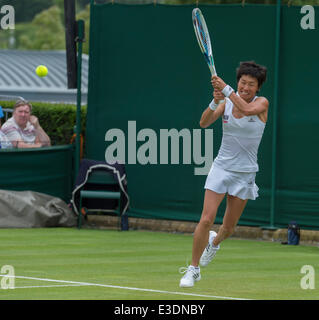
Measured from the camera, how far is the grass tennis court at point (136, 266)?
307 inches

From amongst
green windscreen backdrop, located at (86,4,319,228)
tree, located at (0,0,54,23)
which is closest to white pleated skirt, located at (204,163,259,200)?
green windscreen backdrop, located at (86,4,319,228)

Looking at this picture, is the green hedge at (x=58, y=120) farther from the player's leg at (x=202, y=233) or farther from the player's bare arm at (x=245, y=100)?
the player's leg at (x=202, y=233)

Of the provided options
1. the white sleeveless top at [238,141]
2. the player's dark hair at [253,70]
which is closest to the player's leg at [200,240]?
the white sleeveless top at [238,141]

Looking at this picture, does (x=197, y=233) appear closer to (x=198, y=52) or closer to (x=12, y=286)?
(x=12, y=286)

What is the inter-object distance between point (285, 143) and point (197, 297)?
531 centimetres

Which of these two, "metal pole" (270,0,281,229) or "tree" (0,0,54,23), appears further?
"tree" (0,0,54,23)

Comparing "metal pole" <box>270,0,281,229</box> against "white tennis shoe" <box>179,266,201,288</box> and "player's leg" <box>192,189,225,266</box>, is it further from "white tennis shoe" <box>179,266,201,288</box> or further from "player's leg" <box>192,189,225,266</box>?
"white tennis shoe" <box>179,266,201,288</box>

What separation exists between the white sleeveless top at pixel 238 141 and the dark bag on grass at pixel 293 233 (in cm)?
355

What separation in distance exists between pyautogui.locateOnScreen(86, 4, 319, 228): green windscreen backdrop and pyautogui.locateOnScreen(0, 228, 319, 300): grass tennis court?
693 mm

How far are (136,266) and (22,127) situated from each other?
180 inches

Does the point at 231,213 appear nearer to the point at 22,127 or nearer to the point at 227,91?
the point at 227,91

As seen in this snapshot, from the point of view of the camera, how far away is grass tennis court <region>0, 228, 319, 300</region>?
781 cm

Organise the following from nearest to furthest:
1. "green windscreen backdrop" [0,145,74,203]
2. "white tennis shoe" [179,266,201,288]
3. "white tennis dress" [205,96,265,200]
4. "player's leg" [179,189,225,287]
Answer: "white tennis shoe" [179,266,201,288] < "player's leg" [179,189,225,287] < "white tennis dress" [205,96,265,200] < "green windscreen backdrop" [0,145,74,203]
